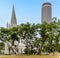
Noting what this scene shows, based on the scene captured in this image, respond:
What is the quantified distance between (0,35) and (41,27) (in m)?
4.92

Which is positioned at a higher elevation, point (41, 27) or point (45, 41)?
point (41, 27)

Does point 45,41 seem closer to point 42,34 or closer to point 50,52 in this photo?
point 42,34

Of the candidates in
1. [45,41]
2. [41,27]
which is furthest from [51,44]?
[41,27]

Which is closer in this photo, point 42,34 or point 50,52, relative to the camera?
point 42,34

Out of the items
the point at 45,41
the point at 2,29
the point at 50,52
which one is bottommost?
the point at 50,52

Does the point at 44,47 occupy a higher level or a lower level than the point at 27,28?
lower

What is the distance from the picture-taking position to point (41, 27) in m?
18.6

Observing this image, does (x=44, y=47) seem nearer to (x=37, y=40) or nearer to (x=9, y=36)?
(x=37, y=40)

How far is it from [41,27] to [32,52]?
3388 mm

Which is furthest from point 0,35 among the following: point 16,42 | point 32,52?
point 32,52

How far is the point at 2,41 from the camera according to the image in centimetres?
2064

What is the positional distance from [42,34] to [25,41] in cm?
228

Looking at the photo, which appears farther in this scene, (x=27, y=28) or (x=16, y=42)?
(x=16, y=42)

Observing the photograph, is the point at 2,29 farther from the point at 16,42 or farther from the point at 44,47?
the point at 44,47
